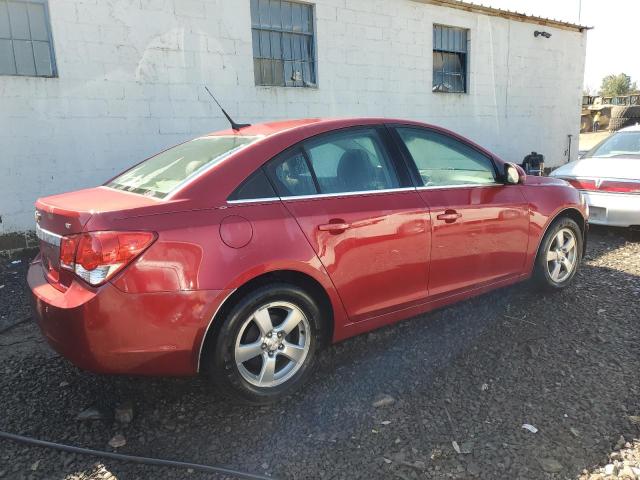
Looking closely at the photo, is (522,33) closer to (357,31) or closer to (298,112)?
(357,31)

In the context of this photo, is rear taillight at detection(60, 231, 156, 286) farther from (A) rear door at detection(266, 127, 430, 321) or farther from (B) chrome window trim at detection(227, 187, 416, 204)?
(A) rear door at detection(266, 127, 430, 321)

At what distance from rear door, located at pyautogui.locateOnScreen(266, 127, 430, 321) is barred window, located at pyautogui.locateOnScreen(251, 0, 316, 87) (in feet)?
16.4

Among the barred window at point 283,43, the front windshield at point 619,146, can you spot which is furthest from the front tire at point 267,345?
the front windshield at point 619,146

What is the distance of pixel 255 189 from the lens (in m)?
2.79

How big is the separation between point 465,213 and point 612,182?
3792 millimetres

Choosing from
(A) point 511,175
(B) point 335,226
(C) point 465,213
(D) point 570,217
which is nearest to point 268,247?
(B) point 335,226

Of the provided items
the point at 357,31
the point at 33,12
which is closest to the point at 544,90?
the point at 357,31

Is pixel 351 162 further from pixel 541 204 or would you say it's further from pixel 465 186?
pixel 541 204

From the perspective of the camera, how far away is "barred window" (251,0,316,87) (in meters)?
7.69

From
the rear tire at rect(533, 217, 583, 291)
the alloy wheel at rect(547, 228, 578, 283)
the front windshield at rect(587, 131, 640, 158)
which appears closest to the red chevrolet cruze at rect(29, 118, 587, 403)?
the rear tire at rect(533, 217, 583, 291)

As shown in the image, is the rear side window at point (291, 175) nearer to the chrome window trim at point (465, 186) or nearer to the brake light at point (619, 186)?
the chrome window trim at point (465, 186)

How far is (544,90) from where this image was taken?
12586mm

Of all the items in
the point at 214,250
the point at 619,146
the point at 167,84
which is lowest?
the point at 214,250

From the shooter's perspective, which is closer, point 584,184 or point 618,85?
point 584,184
